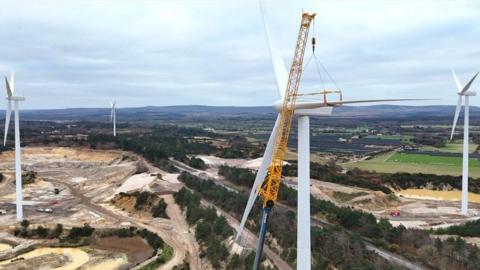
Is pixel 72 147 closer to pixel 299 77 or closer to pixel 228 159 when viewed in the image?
pixel 228 159

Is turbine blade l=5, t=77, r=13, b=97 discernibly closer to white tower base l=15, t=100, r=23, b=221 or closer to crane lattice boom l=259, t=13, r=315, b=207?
white tower base l=15, t=100, r=23, b=221

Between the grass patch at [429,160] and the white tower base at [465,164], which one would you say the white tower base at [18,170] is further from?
the grass patch at [429,160]

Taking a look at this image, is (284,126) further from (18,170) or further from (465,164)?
(18,170)

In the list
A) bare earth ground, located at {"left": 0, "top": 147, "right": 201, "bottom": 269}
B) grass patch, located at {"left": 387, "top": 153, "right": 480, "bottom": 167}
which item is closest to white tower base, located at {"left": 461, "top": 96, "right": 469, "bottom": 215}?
bare earth ground, located at {"left": 0, "top": 147, "right": 201, "bottom": 269}

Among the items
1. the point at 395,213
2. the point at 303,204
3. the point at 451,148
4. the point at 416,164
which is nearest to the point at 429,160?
the point at 416,164

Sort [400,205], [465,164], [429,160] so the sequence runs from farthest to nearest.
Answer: [429,160], [400,205], [465,164]

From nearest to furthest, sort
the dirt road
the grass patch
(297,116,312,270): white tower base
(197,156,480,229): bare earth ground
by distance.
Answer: (297,116,312,270): white tower base, the dirt road, (197,156,480,229): bare earth ground, the grass patch
